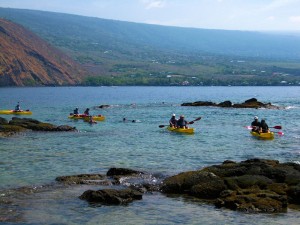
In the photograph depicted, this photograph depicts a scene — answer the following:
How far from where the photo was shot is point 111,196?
21.7m

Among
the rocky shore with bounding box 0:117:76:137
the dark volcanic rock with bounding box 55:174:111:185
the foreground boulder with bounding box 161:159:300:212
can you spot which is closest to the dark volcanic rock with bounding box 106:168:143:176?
the dark volcanic rock with bounding box 55:174:111:185

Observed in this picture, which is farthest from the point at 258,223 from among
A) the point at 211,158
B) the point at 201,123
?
the point at 201,123

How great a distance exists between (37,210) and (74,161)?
12734 millimetres

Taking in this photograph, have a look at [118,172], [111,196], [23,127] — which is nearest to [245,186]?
[111,196]

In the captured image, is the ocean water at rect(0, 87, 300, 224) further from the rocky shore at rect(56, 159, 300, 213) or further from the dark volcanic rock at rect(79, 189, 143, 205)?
the rocky shore at rect(56, 159, 300, 213)

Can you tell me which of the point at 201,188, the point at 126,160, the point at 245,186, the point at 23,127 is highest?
the point at 245,186

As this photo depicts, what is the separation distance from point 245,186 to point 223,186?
1161mm

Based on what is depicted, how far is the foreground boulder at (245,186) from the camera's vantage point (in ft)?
69.1

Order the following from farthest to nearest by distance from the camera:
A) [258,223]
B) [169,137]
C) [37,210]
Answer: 1. [169,137]
2. [37,210]
3. [258,223]

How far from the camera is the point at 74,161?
33.1 metres

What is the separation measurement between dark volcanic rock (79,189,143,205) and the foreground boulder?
2.27 meters

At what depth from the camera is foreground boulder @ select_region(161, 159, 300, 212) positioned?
21.0 meters

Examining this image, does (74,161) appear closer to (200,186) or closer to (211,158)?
(211,158)

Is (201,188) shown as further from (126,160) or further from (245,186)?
(126,160)
